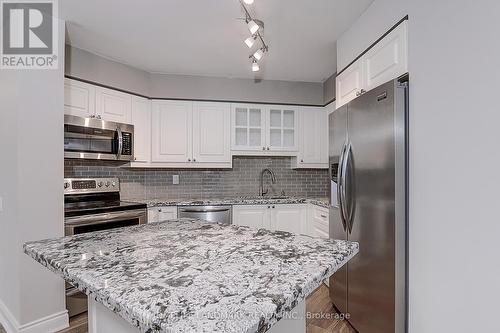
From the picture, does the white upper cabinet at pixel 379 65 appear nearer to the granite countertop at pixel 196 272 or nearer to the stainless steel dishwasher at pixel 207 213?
the granite countertop at pixel 196 272

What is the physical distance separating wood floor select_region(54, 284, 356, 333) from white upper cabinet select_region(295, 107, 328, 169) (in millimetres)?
1756

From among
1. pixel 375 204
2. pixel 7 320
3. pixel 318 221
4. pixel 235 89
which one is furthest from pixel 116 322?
pixel 235 89

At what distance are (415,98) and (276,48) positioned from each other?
160 centimetres

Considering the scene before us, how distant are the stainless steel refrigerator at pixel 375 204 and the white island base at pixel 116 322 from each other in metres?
0.87

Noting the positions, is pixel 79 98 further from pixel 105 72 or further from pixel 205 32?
pixel 205 32

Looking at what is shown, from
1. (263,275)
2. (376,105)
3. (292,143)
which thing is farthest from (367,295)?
(292,143)

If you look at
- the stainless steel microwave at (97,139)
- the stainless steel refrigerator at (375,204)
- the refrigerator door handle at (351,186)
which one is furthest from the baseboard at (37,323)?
the refrigerator door handle at (351,186)

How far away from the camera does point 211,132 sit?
3.51m

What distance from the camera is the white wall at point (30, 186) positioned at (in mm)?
1974

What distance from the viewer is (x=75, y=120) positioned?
2594mm

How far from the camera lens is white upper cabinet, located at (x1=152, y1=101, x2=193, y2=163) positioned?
3361 mm

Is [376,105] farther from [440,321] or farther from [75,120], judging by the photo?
[75,120]

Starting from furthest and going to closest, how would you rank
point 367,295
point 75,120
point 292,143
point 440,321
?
point 292,143 → point 75,120 → point 367,295 → point 440,321

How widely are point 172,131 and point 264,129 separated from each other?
47.6 inches
